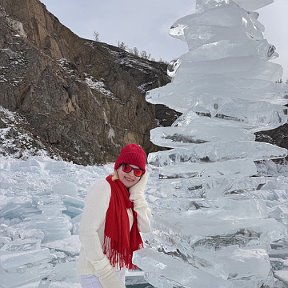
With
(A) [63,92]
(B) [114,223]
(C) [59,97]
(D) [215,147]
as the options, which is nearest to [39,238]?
(D) [215,147]

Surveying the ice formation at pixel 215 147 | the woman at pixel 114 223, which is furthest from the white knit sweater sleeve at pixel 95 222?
the ice formation at pixel 215 147

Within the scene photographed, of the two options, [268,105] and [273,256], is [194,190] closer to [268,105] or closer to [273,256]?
[268,105]

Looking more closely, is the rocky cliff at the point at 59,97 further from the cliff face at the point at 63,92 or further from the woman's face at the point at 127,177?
the woman's face at the point at 127,177

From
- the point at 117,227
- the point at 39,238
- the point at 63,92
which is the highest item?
the point at 63,92

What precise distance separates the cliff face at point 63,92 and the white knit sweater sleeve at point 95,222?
63.6 ft

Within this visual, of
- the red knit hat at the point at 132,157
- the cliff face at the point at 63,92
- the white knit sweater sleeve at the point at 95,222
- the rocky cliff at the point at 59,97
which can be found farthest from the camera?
the cliff face at the point at 63,92

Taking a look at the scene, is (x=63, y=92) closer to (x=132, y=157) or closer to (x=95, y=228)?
(x=132, y=157)

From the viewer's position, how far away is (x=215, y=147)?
2393 millimetres

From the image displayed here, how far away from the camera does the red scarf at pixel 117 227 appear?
1.87 metres

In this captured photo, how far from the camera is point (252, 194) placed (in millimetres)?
2477

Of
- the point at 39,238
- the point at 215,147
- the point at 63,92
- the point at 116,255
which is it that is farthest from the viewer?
the point at 63,92

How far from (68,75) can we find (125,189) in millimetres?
25863

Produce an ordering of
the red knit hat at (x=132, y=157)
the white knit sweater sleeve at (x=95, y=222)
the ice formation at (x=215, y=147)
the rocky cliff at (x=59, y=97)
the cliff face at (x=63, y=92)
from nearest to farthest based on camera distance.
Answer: the white knit sweater sleeve at (x=95, y=222)
the red knit hat at (x=132, y=157)
the ice formation at (x=215, y=147)
the rocky cliff at (x=59, y=97)
the cliff face at (x=63, y=92)

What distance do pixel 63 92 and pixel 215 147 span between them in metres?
23.1
